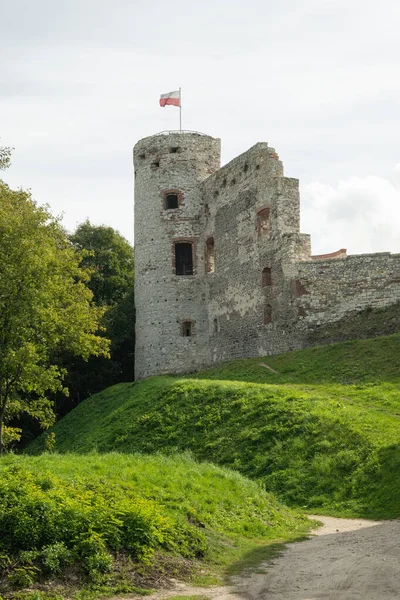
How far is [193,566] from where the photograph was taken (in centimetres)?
1127

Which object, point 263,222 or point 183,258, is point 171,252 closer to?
point 183,258

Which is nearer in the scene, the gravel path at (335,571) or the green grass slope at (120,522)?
the gravel path at (335,571)

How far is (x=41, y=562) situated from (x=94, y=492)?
2.48 metres

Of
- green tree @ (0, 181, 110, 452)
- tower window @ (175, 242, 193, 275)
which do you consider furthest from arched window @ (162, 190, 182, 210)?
green tree @ (0, 181, 110, 452)

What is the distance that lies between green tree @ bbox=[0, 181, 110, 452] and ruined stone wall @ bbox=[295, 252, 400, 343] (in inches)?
361

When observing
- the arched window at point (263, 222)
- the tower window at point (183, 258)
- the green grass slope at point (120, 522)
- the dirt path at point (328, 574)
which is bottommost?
the dirt path at point (328, 574)

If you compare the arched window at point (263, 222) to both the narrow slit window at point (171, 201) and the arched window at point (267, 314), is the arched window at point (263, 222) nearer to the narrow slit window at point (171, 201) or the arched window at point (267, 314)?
the arched window at point (267, 314)

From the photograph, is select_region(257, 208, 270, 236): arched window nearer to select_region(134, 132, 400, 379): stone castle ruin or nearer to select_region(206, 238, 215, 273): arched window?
select_region(134, 132, 400, 379): stone castle ruin

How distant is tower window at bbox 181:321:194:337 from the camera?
3755cm

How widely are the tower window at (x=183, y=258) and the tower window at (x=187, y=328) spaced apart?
2415 millimetres

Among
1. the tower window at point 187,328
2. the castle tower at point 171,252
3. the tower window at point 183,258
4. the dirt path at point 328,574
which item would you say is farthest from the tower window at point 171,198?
the dirt path at point 328,574

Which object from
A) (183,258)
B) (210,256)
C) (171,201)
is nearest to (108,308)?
(183,258)

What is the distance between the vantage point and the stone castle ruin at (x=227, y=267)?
1180 inches

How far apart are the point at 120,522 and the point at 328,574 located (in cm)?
282
